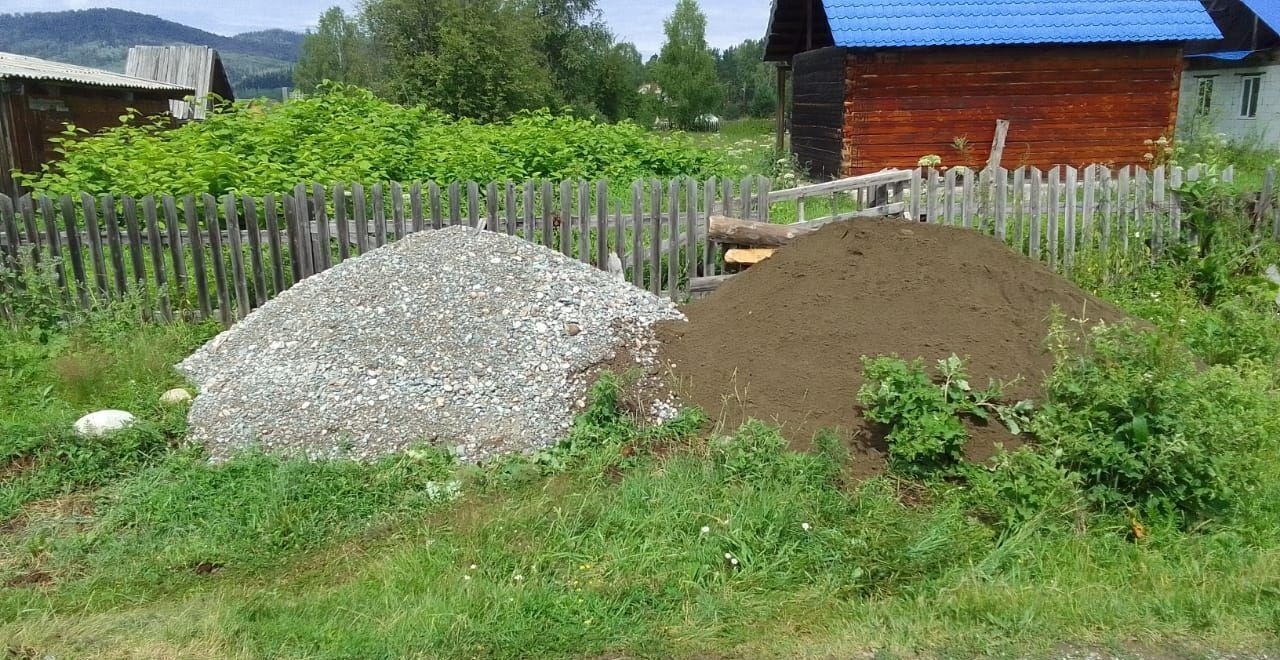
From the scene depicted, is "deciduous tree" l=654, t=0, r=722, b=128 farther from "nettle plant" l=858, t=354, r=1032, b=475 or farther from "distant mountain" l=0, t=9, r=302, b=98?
"distant mountain" l=0, t=9, r=302, b=98

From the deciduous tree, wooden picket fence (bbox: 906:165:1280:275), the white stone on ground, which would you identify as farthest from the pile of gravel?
the deciduous tree

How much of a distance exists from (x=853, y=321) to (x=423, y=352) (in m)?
2.71

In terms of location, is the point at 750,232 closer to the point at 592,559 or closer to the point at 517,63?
the point at 592,559

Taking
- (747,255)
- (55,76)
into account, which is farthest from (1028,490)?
(55,76)

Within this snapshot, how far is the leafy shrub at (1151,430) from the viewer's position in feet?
13.0

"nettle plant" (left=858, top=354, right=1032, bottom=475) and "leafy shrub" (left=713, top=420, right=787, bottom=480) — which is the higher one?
"nettle plant" (left=858, top=354, right=1032, bottom=475)

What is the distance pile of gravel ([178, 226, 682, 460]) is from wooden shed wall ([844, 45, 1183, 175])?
9.68m

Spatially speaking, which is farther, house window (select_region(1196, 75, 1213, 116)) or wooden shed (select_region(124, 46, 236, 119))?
wooden shed (select_region(124, 46, 236, 119))

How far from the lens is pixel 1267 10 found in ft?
72.4

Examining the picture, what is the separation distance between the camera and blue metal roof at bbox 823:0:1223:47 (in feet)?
45.9

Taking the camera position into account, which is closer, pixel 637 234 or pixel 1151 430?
pixel 1151 430

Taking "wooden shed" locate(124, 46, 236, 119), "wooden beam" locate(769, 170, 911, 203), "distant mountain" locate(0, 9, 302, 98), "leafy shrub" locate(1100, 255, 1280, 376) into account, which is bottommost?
"leafy shrub" locate(1100, 255, 1280, 376)

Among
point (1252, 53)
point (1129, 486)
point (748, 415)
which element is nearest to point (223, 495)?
point (748, 415)

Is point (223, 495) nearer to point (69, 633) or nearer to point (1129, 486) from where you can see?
point (69, 633)
